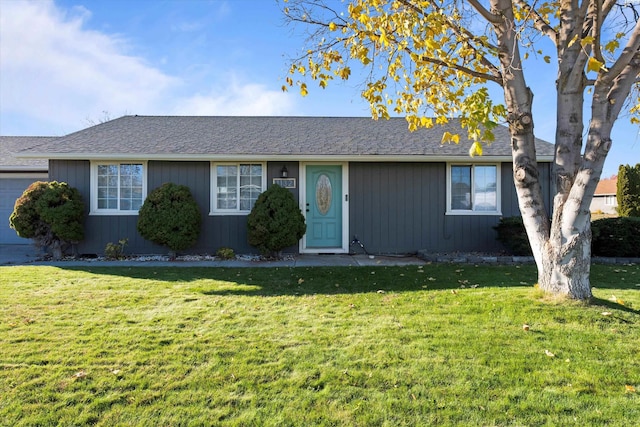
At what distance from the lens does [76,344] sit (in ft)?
10.7

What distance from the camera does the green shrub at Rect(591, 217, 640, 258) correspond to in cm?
801

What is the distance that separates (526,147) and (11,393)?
18.5 feet

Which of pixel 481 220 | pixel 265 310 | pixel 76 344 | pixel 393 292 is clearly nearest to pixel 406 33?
pixel 393 292

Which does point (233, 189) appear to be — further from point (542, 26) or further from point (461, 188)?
point (542, 26)

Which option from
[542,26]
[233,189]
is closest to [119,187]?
[233,189]

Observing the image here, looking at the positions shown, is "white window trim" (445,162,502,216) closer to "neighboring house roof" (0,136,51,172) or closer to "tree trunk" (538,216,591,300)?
"tree trunk" (538,216,591,300)

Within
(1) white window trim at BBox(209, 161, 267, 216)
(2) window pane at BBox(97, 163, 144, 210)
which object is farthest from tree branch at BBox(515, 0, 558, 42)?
(2) window pane at BBox(97, 163, 144, 210)

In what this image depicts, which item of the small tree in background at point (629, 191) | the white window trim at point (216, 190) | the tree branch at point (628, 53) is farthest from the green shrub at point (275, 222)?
the small tree in background at point (629, 191)

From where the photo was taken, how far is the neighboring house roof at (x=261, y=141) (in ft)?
28.1

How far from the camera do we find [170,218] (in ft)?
26.2

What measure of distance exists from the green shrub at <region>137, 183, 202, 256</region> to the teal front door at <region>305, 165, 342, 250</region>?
2834mm

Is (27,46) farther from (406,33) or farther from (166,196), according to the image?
(406,33)

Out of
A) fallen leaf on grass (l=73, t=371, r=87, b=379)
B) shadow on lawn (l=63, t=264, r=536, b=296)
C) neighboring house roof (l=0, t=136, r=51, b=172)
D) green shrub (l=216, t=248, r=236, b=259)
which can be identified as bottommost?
fallen leaf on grass (l=73, t=371, r=87, b=379)

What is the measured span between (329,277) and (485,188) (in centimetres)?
532
